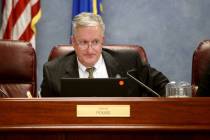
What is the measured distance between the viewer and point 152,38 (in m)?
4.41

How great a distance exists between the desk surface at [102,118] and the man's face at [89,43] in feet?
3.98

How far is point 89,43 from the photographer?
2812 mm

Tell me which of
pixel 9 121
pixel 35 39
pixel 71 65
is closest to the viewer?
pixel 9 121

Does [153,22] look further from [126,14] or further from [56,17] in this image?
[56,17]

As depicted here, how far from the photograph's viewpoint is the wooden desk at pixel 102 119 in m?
1.60

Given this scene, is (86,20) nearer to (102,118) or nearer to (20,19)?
(102,118)

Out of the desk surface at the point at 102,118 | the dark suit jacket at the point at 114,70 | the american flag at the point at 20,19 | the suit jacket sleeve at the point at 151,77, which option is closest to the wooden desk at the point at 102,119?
the desk surface at the point at 102,118

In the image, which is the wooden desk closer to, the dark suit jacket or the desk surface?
the desk surface

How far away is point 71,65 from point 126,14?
169 centimetres

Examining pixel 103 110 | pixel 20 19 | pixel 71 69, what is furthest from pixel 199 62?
pixel 20 19

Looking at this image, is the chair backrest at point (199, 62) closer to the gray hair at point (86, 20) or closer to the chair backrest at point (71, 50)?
the chair backrest at point (71, 50)

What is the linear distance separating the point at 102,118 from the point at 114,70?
1.26m

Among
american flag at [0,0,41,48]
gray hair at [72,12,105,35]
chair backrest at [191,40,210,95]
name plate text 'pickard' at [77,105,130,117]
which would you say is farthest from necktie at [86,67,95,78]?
american flag at [0,0,41,48]
